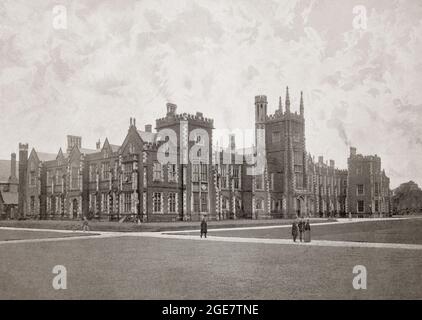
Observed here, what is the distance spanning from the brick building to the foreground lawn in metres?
20.9

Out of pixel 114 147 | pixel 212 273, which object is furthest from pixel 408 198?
pixel 212 273

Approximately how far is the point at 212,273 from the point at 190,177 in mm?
35557

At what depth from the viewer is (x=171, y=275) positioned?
13.0m

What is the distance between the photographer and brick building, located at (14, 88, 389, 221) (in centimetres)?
Result: 4703

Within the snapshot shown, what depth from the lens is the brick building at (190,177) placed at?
1852 inches

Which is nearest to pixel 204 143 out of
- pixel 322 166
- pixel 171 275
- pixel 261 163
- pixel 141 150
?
pixel 141 150

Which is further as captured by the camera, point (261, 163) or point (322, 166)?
point (322, 166)

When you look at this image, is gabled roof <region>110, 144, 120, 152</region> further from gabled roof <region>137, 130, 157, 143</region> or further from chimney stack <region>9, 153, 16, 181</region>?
chimney stack <region>9, 153, 16, 181</region>

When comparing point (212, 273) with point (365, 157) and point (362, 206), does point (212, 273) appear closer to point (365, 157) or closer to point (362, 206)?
point (362, 206)

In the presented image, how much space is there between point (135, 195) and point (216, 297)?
36.1m

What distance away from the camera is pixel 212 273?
13359mm

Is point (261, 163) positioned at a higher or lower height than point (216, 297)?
higher

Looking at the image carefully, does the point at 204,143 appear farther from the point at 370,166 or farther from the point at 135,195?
the point at 370,166
